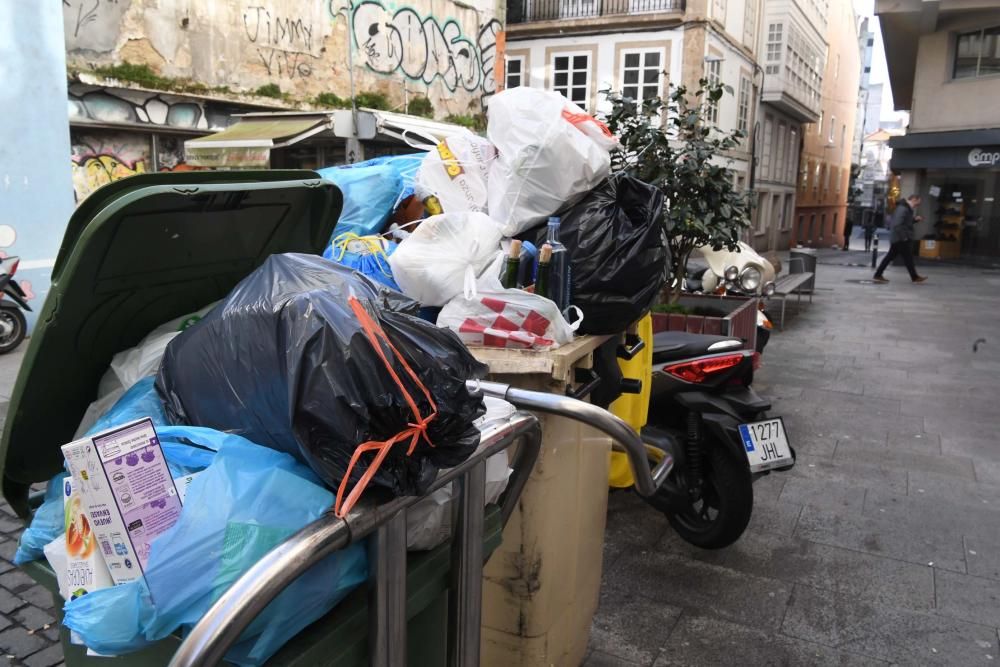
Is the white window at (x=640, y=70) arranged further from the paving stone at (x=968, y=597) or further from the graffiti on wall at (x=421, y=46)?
the paving stone at (x=968, y=597)

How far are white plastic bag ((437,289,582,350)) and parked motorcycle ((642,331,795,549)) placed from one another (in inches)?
57.2

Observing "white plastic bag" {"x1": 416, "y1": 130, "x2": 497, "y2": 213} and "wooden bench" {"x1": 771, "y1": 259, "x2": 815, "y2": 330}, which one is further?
"wooden bench" {"x1": 771, "y1": 259, "x2": 815, "y2": 330}

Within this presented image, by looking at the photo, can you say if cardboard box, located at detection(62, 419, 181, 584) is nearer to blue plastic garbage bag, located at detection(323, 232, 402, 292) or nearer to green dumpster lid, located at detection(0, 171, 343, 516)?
green dumpster lid, located at detection(0, 171, 343, 516)

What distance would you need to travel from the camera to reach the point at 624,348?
117 inches

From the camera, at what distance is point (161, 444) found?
140 cm

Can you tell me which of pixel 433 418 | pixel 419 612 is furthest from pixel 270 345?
pixel 419 612

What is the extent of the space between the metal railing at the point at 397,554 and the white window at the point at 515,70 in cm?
2356

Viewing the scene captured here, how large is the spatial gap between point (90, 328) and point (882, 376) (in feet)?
24.1

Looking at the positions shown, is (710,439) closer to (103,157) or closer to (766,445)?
(766,445)

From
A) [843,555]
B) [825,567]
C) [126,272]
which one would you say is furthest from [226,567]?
[843,555]

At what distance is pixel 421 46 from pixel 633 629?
14.1m

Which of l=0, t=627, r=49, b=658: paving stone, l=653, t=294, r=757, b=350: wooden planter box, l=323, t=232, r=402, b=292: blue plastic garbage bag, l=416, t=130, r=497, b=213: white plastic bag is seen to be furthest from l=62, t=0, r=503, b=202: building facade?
l=323, t=232, r=402, b=292: blue plastic garbage bag

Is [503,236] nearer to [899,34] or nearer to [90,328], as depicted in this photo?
[90,328]

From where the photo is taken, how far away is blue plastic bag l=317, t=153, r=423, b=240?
10.4 feet
